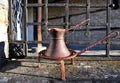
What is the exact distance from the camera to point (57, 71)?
10.5ft

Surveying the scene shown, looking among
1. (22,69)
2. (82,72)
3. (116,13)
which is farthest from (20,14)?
(116,13)

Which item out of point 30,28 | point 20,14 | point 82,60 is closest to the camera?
point 82,60

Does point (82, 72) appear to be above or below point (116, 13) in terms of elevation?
below

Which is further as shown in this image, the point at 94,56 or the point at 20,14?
the point at 20,14

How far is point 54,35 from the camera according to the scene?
120 inches

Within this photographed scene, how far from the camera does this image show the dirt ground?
2977mm

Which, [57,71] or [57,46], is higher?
[57,46]

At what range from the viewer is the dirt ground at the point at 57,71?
298 cm

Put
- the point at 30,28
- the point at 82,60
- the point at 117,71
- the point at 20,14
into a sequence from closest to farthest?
the point at 117,71 → the point at 82,60 → the point at 20,14 → the point at 30,28

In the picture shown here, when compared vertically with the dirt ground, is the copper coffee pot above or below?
above

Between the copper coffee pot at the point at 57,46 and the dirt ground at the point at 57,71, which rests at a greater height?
the copper coffee pot at the point at 57,46

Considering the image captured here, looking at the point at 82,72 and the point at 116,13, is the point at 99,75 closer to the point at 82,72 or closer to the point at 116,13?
the point at 82,72

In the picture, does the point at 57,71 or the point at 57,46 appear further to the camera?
the point at 57,71

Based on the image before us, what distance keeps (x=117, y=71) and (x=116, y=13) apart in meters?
3.21
